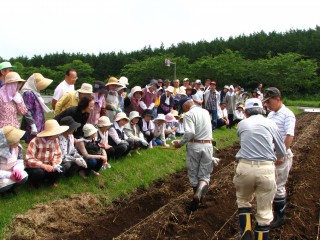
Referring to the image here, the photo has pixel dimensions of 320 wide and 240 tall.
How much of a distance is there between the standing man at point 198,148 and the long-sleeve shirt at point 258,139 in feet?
4.92

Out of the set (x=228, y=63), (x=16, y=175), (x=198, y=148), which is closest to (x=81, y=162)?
(x=16, y=175)

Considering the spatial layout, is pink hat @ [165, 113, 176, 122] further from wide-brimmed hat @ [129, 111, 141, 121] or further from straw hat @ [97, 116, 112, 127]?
straw hat @ [97, 116, 112, 127]

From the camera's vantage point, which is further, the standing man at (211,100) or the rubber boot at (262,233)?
the standing man at (211,100)

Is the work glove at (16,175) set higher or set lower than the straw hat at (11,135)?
lower

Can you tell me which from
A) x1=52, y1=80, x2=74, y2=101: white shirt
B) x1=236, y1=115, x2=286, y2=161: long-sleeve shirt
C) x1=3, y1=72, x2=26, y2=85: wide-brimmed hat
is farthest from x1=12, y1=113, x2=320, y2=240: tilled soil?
x1=52, y1=80, x2=74, y2=101: white shirt

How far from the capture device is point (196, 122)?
6152 millimetres

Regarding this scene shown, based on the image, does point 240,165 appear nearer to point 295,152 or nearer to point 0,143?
point 0,143

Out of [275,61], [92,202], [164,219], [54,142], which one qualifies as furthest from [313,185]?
[275,61]

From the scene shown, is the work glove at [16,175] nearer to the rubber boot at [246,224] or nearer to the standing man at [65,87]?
the standing man at [65,87]

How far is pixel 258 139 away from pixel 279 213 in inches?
61.1

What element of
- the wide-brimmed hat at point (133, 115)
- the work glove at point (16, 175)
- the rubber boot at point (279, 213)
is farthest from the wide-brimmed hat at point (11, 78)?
the rubber boot at point (279, 213)

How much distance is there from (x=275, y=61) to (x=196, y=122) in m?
33.9

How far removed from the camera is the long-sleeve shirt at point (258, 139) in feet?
14.8

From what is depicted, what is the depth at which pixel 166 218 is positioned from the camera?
5.63 metres
